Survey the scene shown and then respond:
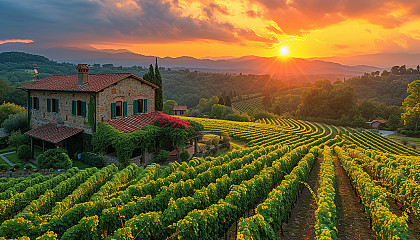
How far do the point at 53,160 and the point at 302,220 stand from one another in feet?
59.7

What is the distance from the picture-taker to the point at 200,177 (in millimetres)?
13781

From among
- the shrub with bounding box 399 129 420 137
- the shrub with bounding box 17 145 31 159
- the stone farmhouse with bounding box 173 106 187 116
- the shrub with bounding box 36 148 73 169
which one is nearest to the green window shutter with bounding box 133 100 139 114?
the shrub with bounding box 36 148 73 169

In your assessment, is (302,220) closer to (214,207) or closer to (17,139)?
(214,207)

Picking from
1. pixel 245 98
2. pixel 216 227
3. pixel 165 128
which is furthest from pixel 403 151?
pixel 245 98

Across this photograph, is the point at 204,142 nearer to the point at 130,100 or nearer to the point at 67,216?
the point at 130,100

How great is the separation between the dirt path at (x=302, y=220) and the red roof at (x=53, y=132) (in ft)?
63.8

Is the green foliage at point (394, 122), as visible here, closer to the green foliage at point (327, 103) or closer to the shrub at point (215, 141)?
the green foliage at point (327, 103)

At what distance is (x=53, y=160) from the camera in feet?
66.3

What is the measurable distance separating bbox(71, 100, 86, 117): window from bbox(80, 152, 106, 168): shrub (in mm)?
3713

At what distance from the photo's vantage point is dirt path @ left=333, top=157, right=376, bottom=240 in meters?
10.6

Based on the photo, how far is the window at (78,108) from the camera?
939 inches

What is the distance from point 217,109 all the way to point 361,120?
39099 millimetres

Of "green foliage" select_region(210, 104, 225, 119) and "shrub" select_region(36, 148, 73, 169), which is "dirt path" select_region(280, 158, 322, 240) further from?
"green foliage" select_region(210, 104, 225, 119)

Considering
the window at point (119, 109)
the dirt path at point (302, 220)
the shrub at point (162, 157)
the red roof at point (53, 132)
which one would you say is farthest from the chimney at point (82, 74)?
the dirt path at point (302, 220)
